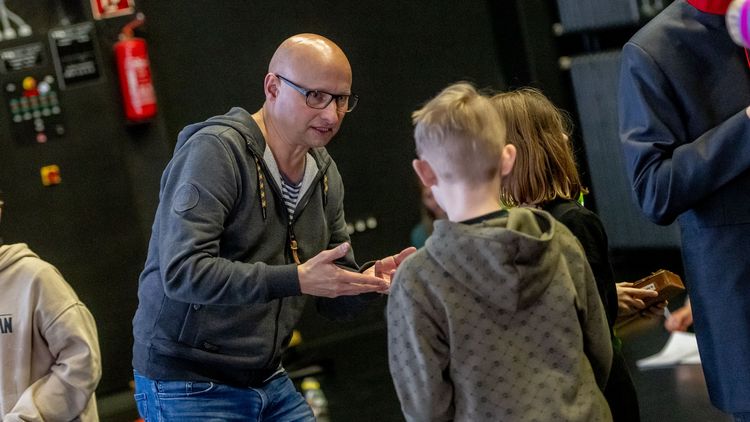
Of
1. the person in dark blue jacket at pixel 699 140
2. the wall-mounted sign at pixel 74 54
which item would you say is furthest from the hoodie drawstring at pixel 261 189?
the wall-mounted sign at pixel 74 54

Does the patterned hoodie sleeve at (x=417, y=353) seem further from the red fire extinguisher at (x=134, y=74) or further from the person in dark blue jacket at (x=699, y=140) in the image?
the red fire extinguisher at (x=134, y=74)

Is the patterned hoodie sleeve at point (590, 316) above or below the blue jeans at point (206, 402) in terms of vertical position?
above

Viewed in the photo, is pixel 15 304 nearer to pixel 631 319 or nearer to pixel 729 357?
pixel 631 319

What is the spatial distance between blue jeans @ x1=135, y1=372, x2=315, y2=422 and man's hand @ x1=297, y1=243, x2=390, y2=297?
368mm

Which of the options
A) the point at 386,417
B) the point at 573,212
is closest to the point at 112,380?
the point at 386,417

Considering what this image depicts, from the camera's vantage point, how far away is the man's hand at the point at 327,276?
2.53 metres

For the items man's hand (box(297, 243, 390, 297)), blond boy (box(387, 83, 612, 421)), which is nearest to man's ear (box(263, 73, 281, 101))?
man's hand (box(297, 243, 390, 297))

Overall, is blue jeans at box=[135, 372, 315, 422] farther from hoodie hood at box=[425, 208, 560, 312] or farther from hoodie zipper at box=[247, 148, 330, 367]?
hoodie hood at box=[425, 208, 560, 312]

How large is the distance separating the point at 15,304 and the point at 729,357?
6.02 feet

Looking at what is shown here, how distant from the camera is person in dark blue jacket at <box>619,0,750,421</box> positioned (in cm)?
240

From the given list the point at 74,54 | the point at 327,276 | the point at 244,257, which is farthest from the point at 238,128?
the point at 74,54

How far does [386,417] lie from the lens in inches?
210

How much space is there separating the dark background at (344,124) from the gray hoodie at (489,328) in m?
4.51

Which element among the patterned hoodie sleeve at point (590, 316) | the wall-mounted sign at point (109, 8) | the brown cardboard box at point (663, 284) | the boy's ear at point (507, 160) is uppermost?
the wall-mounted sign at point (109, 8)
